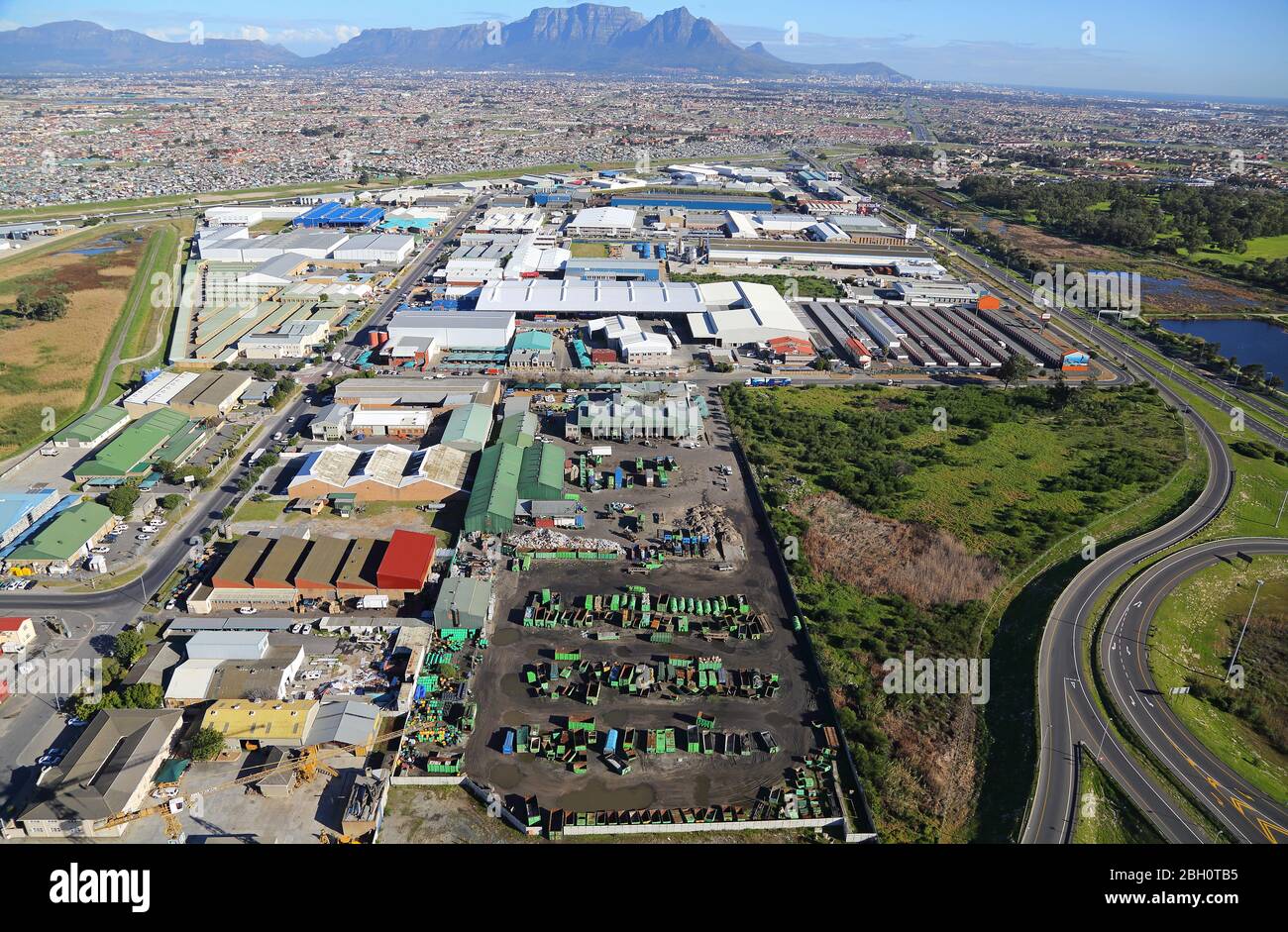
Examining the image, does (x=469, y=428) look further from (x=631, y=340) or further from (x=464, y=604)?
(x=631, y=340)

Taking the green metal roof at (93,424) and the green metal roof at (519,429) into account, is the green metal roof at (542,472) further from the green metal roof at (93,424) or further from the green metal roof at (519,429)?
the green metal roof at (93,424)

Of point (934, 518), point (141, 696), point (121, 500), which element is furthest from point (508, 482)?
point (934, 518)

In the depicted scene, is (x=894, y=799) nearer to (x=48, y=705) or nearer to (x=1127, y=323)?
(x=48, y=705)

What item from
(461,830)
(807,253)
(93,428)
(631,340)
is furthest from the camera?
(807,253)

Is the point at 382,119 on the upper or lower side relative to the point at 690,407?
upper

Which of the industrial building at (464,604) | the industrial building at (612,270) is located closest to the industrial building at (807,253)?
the industrial building at (612,270)
